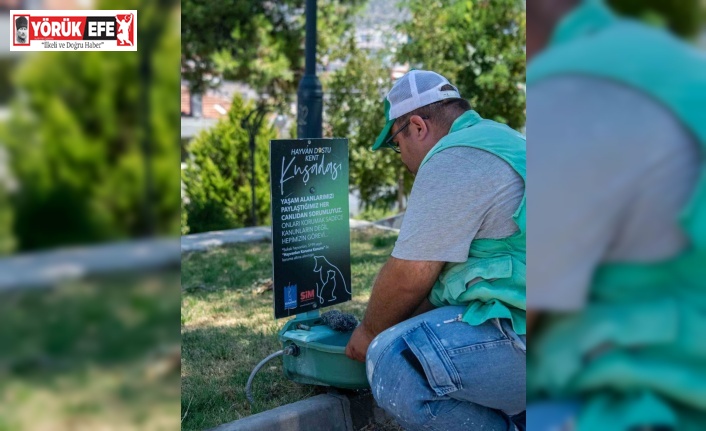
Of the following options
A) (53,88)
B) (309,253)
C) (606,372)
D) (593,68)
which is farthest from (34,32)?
(309,253)

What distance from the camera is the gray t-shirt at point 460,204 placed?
323cm

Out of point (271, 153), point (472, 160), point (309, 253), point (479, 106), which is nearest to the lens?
point (472, 160)

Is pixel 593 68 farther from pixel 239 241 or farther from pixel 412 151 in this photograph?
pixel 239 241

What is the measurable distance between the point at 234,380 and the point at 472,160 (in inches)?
79.1

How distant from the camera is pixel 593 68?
4.06ft

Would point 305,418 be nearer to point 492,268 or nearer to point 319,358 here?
point 319,358

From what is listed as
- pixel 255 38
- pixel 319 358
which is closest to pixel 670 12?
pixel 319 358

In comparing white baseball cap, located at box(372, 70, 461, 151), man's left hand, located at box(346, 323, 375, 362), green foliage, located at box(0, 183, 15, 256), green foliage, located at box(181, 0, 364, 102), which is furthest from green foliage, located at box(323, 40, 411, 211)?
green foliage, located at box(0, 183, 15, 256)

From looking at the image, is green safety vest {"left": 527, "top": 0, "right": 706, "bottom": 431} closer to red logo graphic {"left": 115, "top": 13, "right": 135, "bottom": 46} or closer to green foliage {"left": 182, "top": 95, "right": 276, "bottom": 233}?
red logo graphic {"left": 115, "top": 13, "right": 135, "bottom": 46}

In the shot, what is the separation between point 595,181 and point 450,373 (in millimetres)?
2052

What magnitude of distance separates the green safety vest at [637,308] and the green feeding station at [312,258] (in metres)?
2.60

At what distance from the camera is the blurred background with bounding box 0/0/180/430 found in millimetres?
1675

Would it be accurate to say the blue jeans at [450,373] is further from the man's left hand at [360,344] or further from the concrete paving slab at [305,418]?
the concrete paving slab at [305,418]

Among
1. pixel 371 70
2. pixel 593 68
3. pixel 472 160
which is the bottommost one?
pixel 472 160
